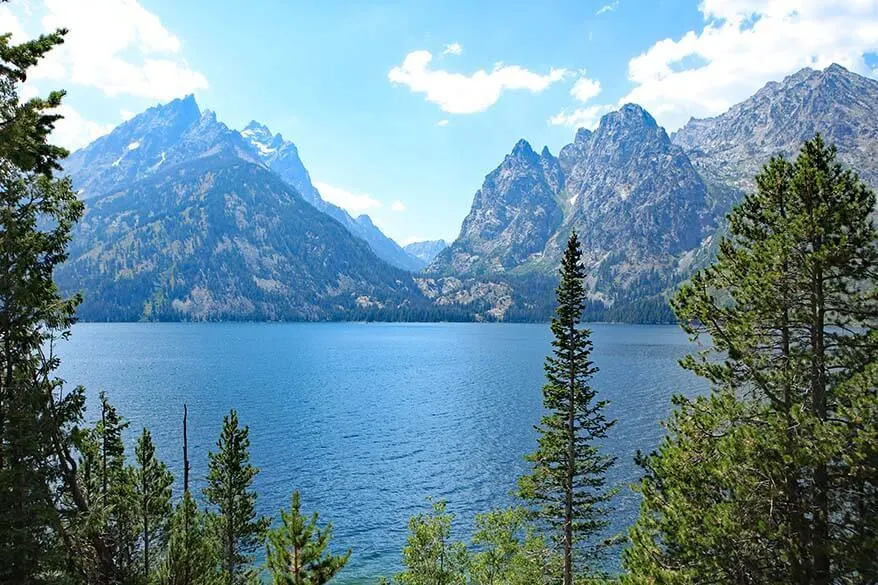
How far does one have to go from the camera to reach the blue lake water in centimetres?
6316

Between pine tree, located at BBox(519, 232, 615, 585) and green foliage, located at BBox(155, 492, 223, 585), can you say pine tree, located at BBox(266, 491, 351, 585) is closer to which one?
green foliage, located at BBox(155, 492, 223, 585)

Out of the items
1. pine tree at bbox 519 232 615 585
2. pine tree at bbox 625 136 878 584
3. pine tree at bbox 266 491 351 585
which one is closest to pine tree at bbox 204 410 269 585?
pine tree at bbox 519 232 615 585

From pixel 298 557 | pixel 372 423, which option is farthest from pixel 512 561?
pixel 372 423

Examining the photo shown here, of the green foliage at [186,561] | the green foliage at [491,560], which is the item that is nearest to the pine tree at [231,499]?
the green foliage at [186,561]

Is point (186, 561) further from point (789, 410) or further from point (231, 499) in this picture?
point (789, 410)

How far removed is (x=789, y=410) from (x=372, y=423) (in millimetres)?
91605

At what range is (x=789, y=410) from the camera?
1525 centimetres

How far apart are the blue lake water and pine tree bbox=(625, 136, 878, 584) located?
3749 cm

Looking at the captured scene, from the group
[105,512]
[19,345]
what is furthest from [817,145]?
[19,345]

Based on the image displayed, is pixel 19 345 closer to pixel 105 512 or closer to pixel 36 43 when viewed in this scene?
pixel 105 512

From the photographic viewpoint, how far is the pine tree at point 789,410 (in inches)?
561

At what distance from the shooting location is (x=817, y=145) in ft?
55.4

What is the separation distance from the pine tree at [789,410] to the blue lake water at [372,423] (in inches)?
1476

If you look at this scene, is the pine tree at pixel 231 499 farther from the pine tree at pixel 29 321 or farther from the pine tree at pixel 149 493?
the pine tree at pixel 29 321
